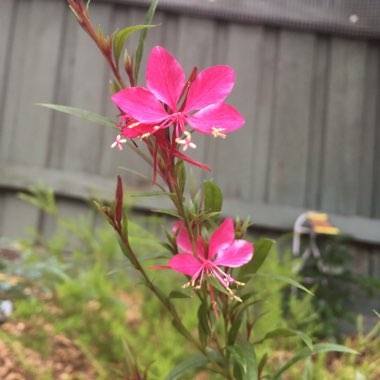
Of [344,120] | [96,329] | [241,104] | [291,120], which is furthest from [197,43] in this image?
[96,329]

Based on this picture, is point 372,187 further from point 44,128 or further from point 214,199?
point 214,199

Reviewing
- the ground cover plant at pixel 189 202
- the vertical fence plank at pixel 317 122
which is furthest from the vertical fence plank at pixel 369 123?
the ground cover plant at pixel 189 202

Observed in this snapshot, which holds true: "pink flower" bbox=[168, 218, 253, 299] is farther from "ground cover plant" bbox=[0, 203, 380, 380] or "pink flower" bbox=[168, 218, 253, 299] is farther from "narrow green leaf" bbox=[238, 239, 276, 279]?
"ground cover plant" bbox=[0, 203, 380, 380]

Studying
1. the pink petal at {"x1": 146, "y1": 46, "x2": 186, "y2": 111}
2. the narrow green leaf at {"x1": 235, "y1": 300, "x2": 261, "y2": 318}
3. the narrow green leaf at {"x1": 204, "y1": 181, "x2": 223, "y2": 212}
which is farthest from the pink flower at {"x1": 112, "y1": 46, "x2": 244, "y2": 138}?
the narrow green leaf at {"x1": 235, "y1": 300, "x2": 261, "y2": 318}

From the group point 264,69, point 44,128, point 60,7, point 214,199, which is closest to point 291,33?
point 264,69

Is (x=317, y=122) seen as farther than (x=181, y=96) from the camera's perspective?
Yes

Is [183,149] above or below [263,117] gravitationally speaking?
below

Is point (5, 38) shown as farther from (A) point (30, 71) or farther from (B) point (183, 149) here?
(B) point (183, 149)
